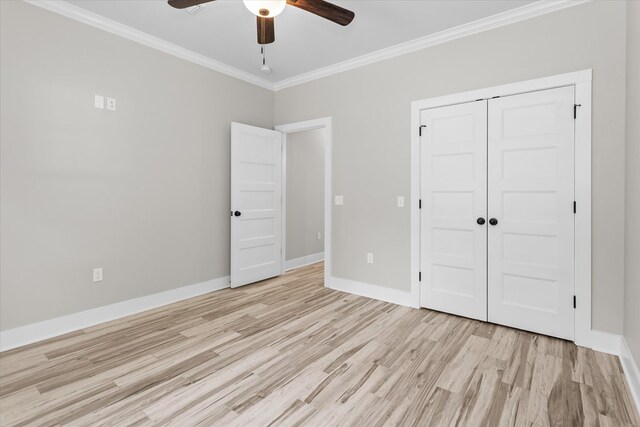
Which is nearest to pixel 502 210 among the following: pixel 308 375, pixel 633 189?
pixel 633 189

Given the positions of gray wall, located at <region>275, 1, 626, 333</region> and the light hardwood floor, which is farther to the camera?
gray wall, located at <region>275, 1, 626, 333</region>

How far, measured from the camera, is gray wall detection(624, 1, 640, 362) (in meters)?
1.92

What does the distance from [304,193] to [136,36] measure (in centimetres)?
305

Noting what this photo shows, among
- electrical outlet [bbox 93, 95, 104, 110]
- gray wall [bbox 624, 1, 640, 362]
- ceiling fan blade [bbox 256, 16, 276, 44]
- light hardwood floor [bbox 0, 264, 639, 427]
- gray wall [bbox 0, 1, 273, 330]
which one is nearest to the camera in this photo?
light hardwood floor [bbox 0, 264, 639, 427]

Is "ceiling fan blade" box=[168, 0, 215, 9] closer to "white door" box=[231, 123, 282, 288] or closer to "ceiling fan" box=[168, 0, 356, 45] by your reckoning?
"ceiling fan" box=[168, 0, 356, 45]

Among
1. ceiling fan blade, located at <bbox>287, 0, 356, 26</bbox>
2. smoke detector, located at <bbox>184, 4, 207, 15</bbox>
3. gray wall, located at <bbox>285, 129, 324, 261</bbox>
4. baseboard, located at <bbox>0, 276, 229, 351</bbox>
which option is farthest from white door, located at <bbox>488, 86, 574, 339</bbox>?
baseboard, located at <bbox>0, 276, 229, 351</bbox>

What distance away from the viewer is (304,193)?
5.33 meters

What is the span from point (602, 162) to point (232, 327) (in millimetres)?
3318

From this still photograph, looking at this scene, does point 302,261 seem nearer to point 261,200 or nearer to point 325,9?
point 261,200

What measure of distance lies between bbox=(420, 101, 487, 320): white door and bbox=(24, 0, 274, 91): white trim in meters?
2.46

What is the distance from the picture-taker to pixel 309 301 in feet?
11.7

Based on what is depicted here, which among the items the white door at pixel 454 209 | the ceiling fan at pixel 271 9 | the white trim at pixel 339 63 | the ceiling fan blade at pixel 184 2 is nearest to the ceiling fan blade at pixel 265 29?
the ceiling fan at pixel 271 9

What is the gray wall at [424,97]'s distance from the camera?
2.38 metres

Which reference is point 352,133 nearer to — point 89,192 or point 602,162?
point 602,162
